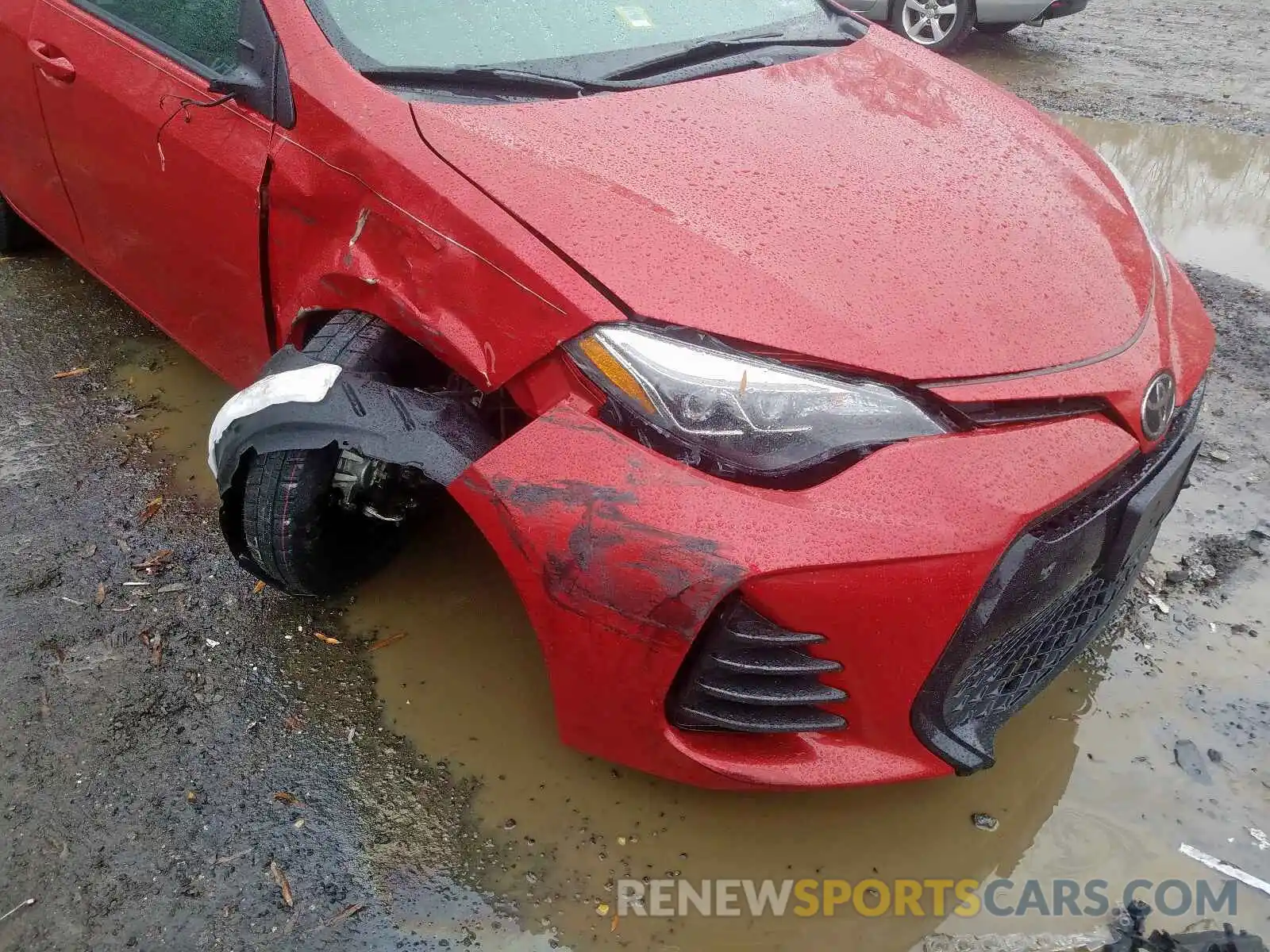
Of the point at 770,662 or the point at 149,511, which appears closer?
the point at 770,662

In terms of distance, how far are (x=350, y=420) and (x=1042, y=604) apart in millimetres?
1318

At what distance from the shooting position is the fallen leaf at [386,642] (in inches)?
95.7

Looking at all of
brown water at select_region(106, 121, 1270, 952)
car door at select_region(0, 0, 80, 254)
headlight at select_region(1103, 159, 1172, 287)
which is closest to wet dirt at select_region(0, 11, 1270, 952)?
brown water at select_region(106, 121, 1270, 952)

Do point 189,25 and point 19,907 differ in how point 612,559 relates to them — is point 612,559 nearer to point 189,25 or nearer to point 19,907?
point 19,907

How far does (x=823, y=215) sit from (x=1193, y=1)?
885 centimetres

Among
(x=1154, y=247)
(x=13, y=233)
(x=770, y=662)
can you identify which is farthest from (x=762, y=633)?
(x=13, y=233)

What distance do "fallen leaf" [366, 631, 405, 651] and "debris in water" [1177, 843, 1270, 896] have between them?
1787 millimetres

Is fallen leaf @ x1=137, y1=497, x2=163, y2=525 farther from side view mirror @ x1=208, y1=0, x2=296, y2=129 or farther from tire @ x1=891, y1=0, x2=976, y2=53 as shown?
tire @ x1=891, y1=0, x2=976, y2=53

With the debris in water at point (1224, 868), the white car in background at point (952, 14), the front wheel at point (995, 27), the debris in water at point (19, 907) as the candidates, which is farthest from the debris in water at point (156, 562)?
the front wheel at point (995, 27)

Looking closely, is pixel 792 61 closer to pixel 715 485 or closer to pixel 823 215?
pixel 823 215

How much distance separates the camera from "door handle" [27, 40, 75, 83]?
9.00 feet

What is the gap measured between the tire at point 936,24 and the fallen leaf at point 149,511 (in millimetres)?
6360

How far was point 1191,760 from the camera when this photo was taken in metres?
2.18

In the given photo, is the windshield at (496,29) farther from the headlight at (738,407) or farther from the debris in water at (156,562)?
the debris in water at (156,562)
